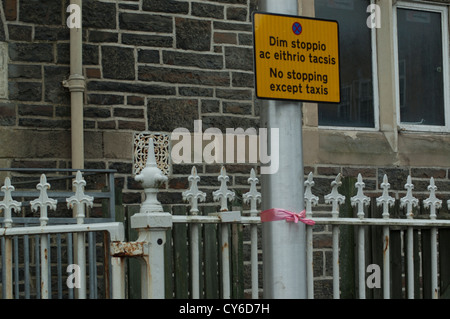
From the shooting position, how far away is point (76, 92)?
24.0ft

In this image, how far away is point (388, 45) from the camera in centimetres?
902

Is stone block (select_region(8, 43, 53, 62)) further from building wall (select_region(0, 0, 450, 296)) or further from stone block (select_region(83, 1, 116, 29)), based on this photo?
stone block (select_region(83, 1, 116, 29))

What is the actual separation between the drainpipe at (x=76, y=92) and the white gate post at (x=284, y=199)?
344 cm

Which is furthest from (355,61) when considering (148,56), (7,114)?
(7,114)

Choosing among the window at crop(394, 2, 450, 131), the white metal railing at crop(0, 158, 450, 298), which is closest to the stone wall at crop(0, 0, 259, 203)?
the window at crop(394, 2, 450, 131)

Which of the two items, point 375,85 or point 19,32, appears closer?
point 19,32

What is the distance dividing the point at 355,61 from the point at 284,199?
5320 millimetres

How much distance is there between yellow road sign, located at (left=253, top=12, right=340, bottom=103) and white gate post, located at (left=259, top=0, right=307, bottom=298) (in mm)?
66

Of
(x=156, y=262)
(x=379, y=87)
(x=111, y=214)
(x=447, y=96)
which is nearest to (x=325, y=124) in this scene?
(x=379, y=87)

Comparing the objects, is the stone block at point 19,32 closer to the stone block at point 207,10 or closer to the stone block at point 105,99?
the stone block at point 105,99

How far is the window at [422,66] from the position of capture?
9.24 metres

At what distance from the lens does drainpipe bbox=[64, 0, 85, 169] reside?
23.7ft

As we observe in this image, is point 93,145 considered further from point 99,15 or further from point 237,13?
point 237,13

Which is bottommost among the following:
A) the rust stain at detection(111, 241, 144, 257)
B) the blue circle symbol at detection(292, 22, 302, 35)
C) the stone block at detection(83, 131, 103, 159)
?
the rust stain at detection(111, 241, 144, 257)
